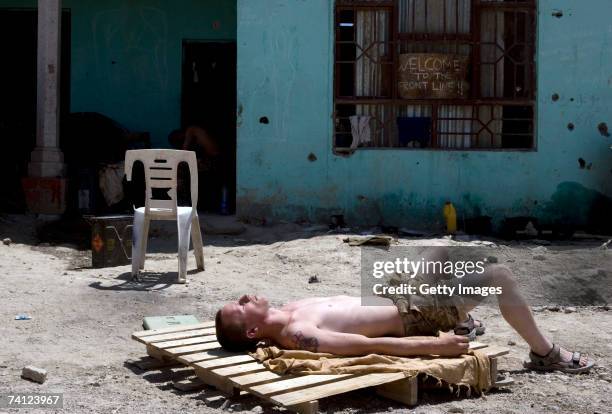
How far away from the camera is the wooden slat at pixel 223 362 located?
4727mm

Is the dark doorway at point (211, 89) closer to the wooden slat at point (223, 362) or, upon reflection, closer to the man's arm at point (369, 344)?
the wooden slat at point (223, 362)

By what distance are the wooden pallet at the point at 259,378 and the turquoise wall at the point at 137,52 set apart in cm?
757

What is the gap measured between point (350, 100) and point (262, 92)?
1047 millimetres

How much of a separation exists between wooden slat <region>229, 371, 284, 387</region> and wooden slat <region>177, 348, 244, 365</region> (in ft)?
1.29

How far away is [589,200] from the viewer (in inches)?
425

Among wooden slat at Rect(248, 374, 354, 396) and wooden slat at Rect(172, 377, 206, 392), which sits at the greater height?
wooden slat at Rect(248, 374, 354, 396)

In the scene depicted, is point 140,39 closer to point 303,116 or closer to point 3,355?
point 303,116

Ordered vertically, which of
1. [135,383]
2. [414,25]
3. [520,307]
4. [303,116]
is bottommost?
[135,383]

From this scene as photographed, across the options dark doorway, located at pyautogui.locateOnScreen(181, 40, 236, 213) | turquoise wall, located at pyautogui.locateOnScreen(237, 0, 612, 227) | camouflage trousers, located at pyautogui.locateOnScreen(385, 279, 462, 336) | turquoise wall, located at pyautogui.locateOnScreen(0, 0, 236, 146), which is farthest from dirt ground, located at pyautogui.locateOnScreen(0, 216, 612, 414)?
turquoise wall, located at pyautogui.locateOnScreen(0, 0, 236, 146)

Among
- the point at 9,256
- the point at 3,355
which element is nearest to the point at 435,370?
the point at 3,355

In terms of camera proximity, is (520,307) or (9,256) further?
(9,256)

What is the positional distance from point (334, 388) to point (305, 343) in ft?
1.51

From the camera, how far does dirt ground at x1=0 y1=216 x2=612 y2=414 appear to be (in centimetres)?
470

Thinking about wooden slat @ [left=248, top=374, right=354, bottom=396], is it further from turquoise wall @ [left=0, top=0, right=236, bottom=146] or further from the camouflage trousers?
turquoise wall @ [left=0, top=0, right=236, bottom=146]
